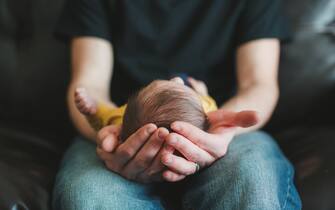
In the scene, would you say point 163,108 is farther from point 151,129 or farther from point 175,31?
point 175,31

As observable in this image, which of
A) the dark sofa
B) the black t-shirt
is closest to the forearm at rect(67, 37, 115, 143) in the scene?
the black t-shirt

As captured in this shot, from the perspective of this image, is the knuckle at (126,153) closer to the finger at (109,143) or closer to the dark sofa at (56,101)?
the finger at (109,143)

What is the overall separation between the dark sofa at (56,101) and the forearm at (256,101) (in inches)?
4.7

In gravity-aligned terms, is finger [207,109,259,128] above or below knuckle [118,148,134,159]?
above

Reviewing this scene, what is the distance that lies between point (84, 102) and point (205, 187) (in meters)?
0.32

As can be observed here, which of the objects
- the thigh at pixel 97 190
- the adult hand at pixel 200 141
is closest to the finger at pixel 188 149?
the adult hand at pixel 200 141

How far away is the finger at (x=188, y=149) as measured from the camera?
0.90m

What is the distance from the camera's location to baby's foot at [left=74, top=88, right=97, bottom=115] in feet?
3.57

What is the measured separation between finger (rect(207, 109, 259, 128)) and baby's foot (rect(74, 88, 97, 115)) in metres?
0.26

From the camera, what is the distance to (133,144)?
3.10ft

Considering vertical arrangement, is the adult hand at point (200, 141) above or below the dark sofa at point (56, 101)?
above

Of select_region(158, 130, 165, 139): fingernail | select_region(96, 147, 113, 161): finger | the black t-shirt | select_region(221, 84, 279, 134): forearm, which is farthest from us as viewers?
the black t-shirt

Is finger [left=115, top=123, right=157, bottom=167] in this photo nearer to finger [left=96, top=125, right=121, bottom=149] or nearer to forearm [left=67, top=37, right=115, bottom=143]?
finger [left=96, top=125, right=121, bottom=149]

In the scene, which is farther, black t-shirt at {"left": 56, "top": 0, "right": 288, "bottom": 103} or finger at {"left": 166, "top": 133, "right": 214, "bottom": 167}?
black t-shirt at {"left": 56, "top": 0, "right": 288, "bottom": 103}
